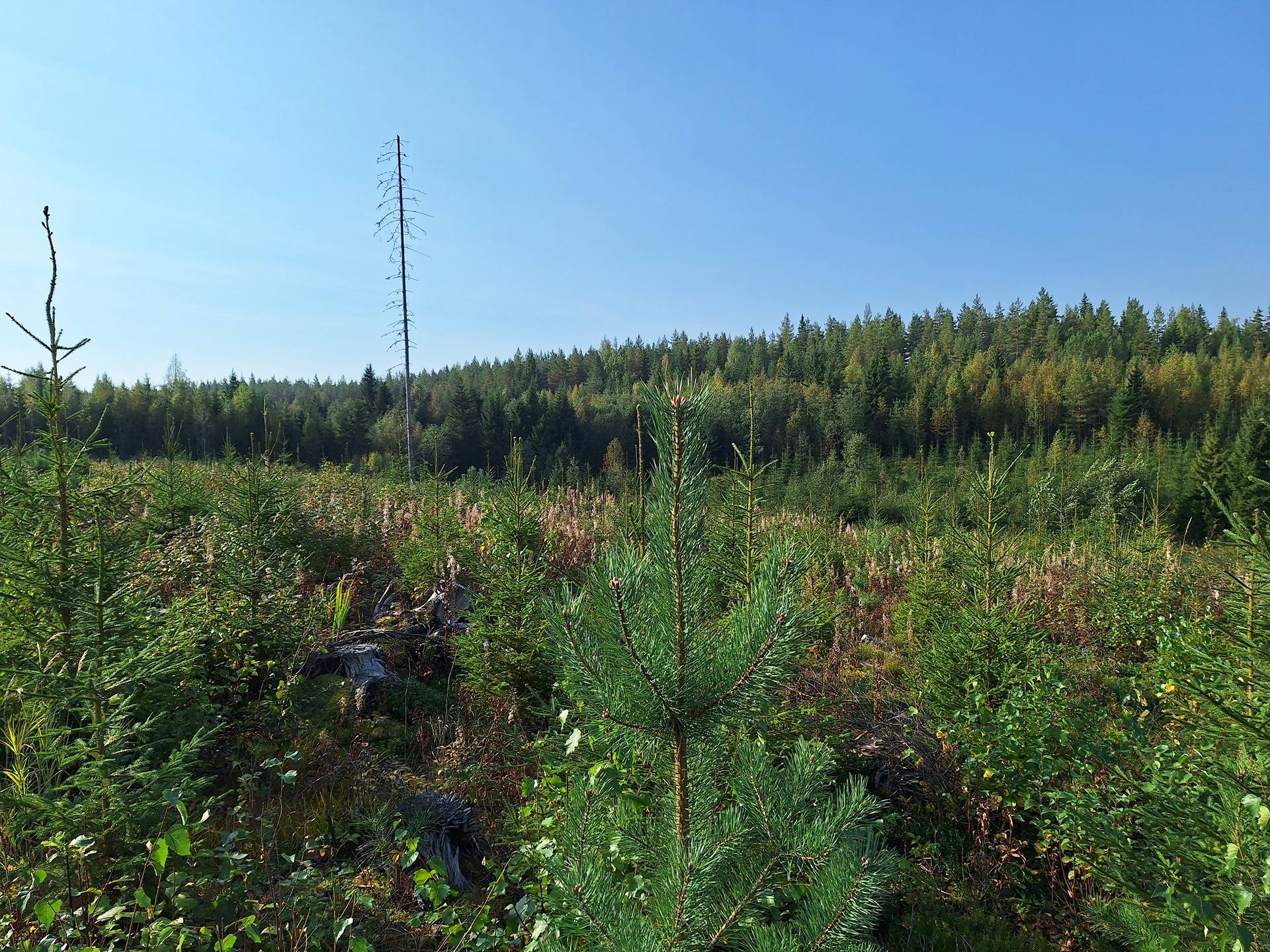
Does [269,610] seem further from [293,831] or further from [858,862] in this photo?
[858,862]

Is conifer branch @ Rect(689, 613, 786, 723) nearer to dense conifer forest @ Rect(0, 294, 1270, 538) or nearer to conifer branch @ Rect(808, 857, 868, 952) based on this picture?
conifer branch @ Rect(808, 857, 868, 952)

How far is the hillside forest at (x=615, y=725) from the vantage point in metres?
1.45

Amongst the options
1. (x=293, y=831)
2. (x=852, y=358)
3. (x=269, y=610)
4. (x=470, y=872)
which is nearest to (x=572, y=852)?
(x=470, y=872)

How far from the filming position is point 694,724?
1.43 metres

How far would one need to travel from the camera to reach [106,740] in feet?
8.05

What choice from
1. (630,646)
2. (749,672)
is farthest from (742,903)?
(630,646)

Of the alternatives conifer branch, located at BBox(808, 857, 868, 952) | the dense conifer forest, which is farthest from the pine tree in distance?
the dense conifer forest

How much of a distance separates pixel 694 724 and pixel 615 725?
0.68 feet

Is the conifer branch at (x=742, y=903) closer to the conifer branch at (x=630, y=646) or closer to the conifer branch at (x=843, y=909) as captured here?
the conifer branch at (x=843, y=909)

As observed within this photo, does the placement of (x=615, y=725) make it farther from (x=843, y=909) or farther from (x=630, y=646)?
(x=843, y=909)

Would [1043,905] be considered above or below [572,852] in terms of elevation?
below

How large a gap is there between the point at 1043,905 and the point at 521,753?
3265 millimetres

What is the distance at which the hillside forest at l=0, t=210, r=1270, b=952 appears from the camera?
4.75 ft

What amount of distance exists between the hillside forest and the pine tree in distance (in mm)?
11
